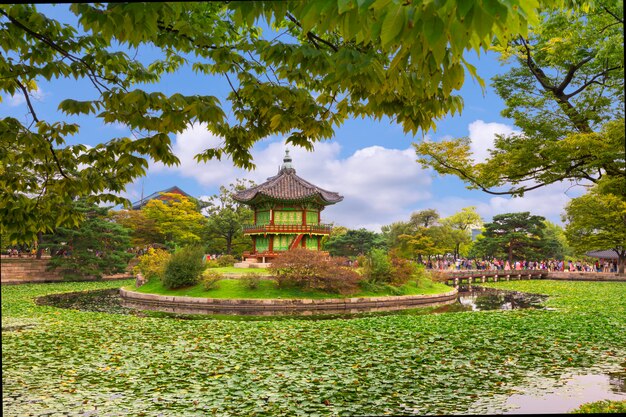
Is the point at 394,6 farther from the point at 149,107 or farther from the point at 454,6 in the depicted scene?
the point at 149,107

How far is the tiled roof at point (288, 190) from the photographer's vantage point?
2871 centimetres

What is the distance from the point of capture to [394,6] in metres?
1.53

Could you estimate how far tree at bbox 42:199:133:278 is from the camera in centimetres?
2809

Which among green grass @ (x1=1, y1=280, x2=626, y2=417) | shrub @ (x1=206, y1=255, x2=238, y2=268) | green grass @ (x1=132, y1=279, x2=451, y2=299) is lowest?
green grass @ (x1=132, y1=279, x2=451, y2=299)

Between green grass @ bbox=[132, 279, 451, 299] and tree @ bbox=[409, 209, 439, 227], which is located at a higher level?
tree @ bbox=[409, 209, 439, 227]

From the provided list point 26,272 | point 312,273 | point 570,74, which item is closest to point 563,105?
point 570,74

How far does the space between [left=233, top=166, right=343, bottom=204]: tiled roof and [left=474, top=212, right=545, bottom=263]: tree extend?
1462cm

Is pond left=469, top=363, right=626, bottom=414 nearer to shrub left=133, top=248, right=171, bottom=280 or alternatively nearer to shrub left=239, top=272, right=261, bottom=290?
shrub left=239, top=272, right=261, bottom=290

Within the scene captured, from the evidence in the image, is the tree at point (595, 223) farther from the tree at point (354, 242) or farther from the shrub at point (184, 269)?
the shrub at point (184, 269)

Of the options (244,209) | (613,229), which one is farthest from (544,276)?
(244,209)

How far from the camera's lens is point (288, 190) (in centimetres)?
2945

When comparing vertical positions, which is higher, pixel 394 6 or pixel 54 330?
pixel 394 6

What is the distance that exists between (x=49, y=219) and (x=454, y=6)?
5699 mm

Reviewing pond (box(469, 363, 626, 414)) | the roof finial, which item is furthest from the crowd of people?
pond (box(469, 363, 626, 414))
